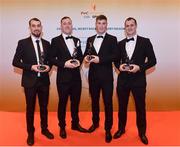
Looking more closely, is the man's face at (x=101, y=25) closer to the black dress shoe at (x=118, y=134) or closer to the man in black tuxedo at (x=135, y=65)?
the man in black tuxedo at (x=135, y=65)

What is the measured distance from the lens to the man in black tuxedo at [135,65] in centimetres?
476

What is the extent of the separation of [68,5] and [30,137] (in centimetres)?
265

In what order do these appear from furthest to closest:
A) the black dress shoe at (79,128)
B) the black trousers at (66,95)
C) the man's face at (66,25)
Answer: the black dress shoe at (79,128), the black trousers at (66,95), the man's face at (66,25)

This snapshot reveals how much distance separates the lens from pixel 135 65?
471 cm

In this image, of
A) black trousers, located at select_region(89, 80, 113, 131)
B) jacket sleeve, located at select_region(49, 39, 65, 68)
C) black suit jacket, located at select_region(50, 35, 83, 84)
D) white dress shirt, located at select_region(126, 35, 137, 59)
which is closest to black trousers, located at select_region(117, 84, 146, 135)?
black trousers, located at select_region(89, 80, 113, 131)

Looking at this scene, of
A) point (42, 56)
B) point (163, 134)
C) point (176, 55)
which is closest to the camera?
point (42, 56)

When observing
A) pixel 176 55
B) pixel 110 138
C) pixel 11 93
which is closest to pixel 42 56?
pixel 110 138

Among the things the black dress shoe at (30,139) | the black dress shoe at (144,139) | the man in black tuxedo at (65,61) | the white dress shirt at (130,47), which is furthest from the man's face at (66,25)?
the black dress shoe at (144,139)

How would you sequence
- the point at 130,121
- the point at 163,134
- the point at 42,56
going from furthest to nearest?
the point at 130,121 → the point at 163,134 → the point at 42,56

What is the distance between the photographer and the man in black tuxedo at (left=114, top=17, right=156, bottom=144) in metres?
4.76

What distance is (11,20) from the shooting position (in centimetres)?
638

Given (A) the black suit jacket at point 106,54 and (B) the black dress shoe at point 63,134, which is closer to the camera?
(A) the black suit jacket at point 106,54

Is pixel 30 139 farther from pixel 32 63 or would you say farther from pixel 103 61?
pixel 103 61

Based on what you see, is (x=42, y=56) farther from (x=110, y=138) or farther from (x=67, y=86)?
(x=110, y=138)
